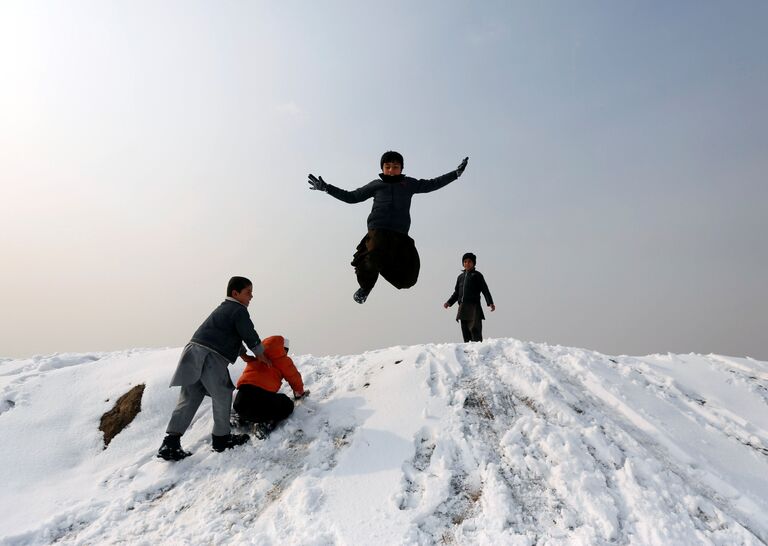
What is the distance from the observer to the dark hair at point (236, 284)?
5.18 metres

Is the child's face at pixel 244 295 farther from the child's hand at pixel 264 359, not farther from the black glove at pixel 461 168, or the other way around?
the black glove at pixel 461 168

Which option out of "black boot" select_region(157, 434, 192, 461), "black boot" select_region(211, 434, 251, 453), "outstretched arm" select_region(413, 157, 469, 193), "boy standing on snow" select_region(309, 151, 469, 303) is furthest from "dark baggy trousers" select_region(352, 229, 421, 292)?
"black boot" select_region(157, 434, 192, 461)

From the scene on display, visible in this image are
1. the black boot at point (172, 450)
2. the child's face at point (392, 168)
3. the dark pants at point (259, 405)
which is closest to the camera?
the black boot at point (172, 450)

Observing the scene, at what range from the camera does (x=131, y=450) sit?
4945 mm

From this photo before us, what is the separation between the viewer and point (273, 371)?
16.8 ft

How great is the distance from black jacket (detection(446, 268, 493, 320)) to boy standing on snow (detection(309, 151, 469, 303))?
147 inches

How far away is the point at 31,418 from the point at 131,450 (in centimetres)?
173

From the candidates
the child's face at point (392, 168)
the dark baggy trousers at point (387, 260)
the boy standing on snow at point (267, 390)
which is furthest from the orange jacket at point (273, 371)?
the child's face at point (392, 168)

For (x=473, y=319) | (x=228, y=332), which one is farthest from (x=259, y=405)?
(x=473, y=319)

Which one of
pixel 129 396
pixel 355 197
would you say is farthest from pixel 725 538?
pixel 129 396

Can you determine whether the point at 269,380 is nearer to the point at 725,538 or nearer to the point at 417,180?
the point at 417,180

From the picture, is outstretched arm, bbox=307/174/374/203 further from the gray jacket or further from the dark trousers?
the dark trousers

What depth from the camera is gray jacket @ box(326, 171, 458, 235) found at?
4.99 metres

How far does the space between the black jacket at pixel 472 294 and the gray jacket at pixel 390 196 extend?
3.63 m
